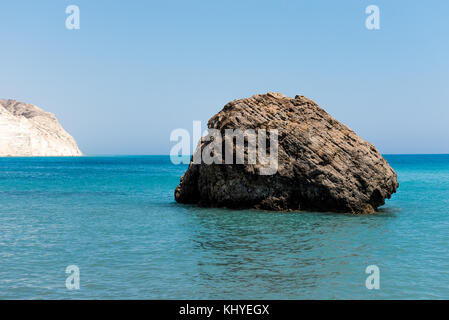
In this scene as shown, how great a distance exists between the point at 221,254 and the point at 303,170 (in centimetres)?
1294

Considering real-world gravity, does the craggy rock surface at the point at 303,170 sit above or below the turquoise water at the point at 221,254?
above

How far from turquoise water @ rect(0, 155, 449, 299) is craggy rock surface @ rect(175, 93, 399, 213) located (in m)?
1.45

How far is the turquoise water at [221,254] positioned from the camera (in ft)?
39.1

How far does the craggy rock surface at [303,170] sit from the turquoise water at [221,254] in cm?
145

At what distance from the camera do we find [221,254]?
16.2 m

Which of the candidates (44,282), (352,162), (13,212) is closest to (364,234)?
(352,162)

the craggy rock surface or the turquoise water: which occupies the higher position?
the craggy rock surface

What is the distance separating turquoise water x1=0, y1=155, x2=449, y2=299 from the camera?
11906mm

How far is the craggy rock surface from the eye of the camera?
27453mm

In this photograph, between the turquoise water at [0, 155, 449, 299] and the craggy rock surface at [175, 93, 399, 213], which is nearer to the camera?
the turquoise water at [0, 155, 449, 299]

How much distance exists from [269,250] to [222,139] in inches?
535

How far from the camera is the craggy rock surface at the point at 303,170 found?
27.5 meters

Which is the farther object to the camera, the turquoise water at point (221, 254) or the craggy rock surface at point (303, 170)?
the craggy rock surface at point (303, 170)
